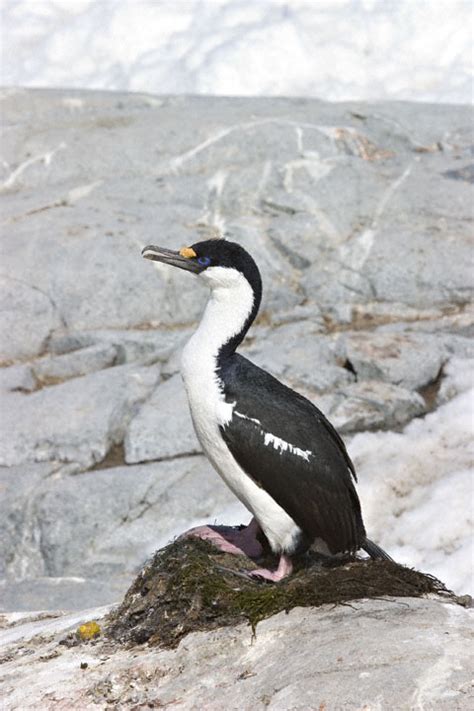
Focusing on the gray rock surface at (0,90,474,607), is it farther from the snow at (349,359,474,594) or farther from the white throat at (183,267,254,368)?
the white throat at (183,267,254,368)

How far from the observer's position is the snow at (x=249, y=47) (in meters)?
20.5

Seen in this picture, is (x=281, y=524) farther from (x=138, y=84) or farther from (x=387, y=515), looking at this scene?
(x=138, y=84)

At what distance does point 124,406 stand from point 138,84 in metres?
13.6

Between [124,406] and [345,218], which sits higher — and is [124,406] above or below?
below

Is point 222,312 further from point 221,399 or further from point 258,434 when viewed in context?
point 258,434

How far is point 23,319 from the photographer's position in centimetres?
1026

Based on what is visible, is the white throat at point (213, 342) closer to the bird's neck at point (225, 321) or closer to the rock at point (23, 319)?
the bird's neck at point (225, 321)

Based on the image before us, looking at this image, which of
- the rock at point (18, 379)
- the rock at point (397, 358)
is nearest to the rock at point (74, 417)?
the rock at point (18, 379)

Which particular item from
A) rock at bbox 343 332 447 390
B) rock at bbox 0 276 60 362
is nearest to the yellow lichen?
rock at bbox 343 332 447 390

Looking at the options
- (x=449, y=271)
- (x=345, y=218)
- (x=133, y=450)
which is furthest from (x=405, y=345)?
(x=133, y=450)

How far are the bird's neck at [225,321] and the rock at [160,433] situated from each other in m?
3.80

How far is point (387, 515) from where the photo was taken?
7.99 meters

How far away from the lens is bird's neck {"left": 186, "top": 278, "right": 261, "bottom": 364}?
5.02 m

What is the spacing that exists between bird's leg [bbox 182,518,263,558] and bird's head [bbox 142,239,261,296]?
130cm
